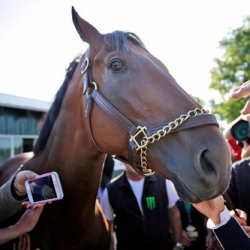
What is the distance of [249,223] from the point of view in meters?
2.37

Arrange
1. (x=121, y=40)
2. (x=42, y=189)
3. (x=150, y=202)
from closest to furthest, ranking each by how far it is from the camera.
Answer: (x=121, y=40) < (x=42, y=189) < (x=150, y=202)

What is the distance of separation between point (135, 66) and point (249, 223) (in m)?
1.56

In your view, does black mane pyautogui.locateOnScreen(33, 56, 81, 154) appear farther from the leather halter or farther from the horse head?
the leather halter

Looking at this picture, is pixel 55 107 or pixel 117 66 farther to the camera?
pixel 55 107

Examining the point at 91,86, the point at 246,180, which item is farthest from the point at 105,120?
the point at 246,180

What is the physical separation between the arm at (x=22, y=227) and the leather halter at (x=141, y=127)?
2.53ft

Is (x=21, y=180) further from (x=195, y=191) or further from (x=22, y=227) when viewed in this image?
(x=195, y=191)

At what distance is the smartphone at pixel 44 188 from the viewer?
2.14 meters

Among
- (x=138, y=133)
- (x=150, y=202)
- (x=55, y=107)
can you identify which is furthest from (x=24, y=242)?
(x=150, y=202)

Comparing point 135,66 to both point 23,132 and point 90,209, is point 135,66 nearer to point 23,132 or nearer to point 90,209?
point 90,209

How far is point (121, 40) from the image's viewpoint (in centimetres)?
209

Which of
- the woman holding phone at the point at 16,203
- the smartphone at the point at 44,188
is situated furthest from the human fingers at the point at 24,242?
the smartphone at the point at 44,188

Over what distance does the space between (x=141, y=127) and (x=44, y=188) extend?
3.05 ft

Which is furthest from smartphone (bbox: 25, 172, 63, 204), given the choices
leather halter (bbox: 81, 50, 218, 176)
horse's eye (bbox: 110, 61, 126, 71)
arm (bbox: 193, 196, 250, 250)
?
arm (bbox: 193, 196, 250, 250)
